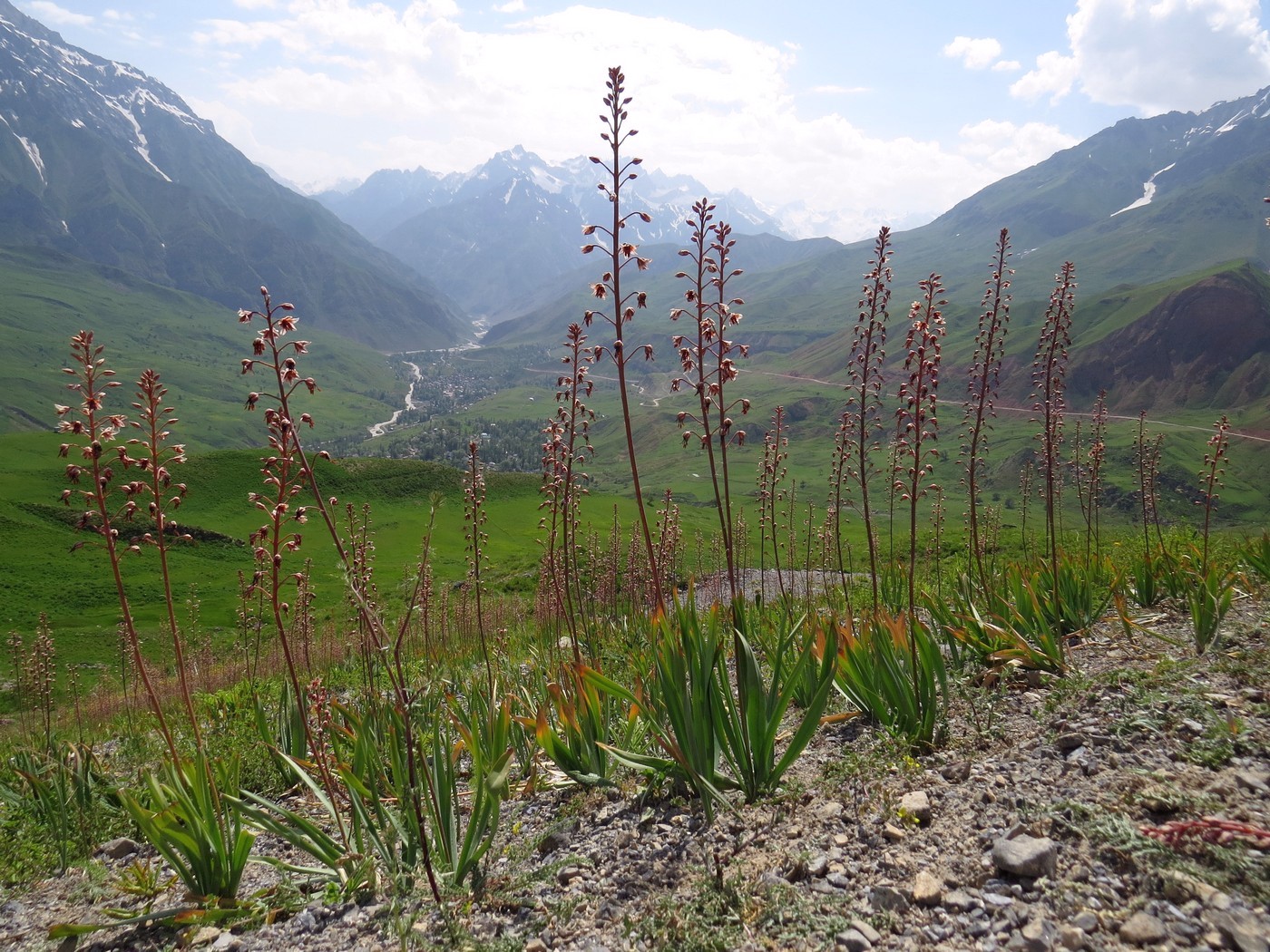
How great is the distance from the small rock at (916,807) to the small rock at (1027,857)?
609mm

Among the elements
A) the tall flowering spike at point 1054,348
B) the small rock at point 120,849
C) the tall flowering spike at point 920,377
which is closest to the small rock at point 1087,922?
the tall flowering spike at point 920,377

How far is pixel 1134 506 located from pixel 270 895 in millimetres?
140485

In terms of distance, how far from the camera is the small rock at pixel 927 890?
134 inches

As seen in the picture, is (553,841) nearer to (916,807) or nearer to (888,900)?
(888,900)

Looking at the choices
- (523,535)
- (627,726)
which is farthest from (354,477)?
(627,726)

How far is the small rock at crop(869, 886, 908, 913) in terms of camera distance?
3.39m

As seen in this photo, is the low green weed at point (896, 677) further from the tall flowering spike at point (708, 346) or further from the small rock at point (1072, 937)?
the small rock at point (1072, 937)

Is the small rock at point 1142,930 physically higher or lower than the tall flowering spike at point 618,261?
lower

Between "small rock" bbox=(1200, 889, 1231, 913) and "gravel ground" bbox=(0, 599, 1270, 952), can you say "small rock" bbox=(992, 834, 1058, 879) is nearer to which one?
"gravel ground" bbox=(0, 599, 1270, 952)

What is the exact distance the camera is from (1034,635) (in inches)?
268

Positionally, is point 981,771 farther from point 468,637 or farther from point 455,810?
point 468,637

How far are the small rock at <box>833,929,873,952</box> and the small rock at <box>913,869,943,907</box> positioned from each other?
45 centimetres

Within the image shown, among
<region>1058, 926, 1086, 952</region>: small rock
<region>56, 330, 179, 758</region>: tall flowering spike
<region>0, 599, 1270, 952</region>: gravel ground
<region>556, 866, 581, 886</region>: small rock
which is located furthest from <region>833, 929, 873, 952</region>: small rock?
<region>56, 330, 179, 758</region>: tall flowering spike

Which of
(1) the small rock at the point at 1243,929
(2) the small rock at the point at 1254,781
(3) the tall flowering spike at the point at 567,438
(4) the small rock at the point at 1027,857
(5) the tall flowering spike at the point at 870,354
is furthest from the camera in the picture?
(3) the tall flowering spike at the point at 567,438
